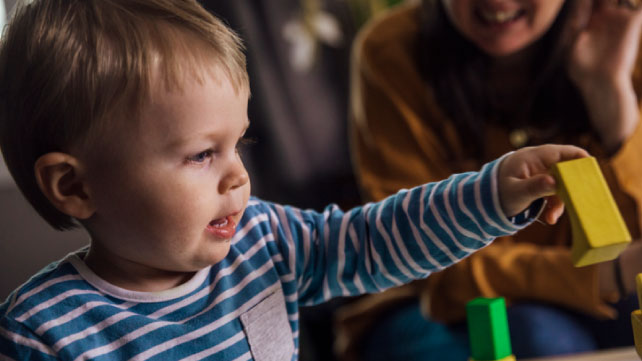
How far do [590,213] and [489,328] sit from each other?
16 cm

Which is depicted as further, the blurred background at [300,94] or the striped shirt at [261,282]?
the blurred background at [300,94]

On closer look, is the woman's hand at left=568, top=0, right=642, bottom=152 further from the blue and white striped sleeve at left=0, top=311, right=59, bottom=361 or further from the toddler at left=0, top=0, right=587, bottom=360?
the blue and white striped sleeve at left=0, top=311, right=59, bottom=361

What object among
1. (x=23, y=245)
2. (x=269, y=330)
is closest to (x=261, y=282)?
(x=269, y=330)

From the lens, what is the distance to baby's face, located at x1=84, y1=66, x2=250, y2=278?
46 cm

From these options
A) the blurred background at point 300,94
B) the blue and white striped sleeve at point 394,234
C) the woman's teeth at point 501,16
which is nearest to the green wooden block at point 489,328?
the blue and white striped sleeve at point 394,234

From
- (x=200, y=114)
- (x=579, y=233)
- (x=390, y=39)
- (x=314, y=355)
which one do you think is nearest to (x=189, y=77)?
(x=200, y=114)

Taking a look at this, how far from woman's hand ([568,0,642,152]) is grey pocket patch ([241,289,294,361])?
19.6 inches

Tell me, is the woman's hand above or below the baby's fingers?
below

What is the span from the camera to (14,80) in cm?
46

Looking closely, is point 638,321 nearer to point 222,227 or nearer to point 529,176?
point 529,176

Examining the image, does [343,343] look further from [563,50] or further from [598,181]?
[598,181]

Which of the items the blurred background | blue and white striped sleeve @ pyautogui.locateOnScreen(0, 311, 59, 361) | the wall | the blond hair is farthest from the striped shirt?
the blurred background

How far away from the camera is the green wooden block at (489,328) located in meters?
0.53

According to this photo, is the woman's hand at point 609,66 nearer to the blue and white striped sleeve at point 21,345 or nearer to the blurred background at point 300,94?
the blurred background at point 300,94
